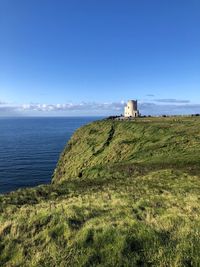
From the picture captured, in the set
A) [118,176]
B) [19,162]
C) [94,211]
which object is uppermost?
[94,211]

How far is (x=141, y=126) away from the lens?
73.1 metres

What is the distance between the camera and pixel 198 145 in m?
44.0

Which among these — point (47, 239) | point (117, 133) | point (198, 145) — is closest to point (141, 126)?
point (117, 133)

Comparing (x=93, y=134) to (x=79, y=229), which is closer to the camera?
(x=79, y=229)

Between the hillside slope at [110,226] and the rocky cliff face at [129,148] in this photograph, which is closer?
the hillside slope at [110,226]

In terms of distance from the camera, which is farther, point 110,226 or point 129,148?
point 129,148

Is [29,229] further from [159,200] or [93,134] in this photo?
[93,134]

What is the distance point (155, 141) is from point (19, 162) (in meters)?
66.5

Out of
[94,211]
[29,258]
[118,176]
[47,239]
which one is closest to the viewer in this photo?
[29,258]

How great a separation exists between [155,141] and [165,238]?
1789 inches

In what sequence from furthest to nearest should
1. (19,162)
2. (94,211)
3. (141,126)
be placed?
1. (19,162)
2. (141,126)
3. (94,211)

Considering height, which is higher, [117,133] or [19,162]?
[117,133]

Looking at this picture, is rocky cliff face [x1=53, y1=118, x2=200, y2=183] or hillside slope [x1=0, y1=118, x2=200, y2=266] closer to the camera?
hillside slope [x1=0, y1=118, x2=200, y2=266]

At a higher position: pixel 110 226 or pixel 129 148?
pixel 110 226
